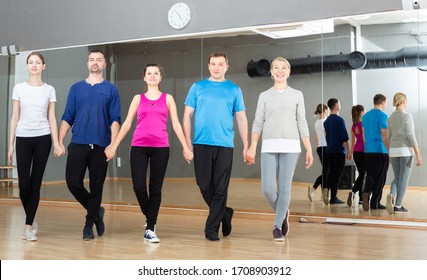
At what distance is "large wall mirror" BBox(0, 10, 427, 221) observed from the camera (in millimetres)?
5988

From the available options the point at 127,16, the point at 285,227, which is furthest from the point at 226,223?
the point at 127,16

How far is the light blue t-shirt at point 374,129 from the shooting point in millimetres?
6160

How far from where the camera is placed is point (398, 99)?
6051 millimetres

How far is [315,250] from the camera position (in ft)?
15.0

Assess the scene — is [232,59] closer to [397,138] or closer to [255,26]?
[255,26]

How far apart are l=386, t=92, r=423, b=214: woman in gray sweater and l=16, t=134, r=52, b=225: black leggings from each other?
128 inches

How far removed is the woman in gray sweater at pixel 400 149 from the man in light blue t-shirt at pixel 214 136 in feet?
5.90

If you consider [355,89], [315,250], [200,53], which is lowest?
[315,250]

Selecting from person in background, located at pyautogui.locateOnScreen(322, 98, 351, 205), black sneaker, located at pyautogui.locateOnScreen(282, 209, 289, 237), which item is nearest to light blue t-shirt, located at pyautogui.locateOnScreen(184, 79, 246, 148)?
black sneaker, located at pyautogui.locateOnScreen(282, 209, 289, 237)

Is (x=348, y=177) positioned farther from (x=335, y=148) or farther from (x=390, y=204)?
(x=390, y=204)

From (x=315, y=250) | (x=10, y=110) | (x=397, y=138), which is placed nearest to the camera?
(x=315, y=250)

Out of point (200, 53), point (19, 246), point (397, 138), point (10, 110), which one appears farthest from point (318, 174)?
point (10, 110)

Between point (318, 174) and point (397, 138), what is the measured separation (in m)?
0.90

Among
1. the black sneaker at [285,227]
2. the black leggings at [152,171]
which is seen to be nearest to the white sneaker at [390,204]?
the black sneaker at [285,227]
